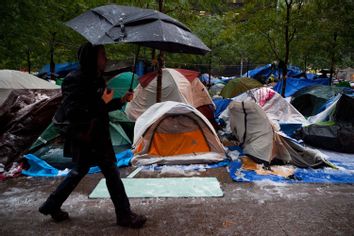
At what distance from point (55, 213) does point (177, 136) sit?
3.38 meters

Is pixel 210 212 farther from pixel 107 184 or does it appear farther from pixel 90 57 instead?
pixel 90 57

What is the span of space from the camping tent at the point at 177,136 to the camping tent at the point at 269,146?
0.66 metres

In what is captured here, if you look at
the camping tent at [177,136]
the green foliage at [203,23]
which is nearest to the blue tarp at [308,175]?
the camping tent at [177,136]

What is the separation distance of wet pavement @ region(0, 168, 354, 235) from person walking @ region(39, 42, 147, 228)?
0.91 feet

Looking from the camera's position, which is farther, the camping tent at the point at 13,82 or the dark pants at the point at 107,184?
the camping tent at the point at 13,82

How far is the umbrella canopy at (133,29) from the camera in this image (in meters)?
3.11

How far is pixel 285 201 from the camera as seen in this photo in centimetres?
441

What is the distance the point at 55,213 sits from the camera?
358 centimetres

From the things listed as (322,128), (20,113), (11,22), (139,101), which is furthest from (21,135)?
(322,128)

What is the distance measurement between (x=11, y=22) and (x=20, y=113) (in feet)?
9.59

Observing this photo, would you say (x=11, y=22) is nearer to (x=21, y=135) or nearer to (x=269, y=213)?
(x=21, y=135)

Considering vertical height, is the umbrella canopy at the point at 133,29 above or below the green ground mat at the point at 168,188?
above

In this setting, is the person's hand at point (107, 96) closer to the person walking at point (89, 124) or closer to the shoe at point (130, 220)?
the person walking at point (89, 124)

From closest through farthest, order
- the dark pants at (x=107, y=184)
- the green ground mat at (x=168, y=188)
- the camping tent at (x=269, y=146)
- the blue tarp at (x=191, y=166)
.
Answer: the dark pants at (x=107, y=184) < the green ground mat at (x=168, y=188) < the blue tarp at (x=191, y=166) < the camping tent at (x=269, y=146)
